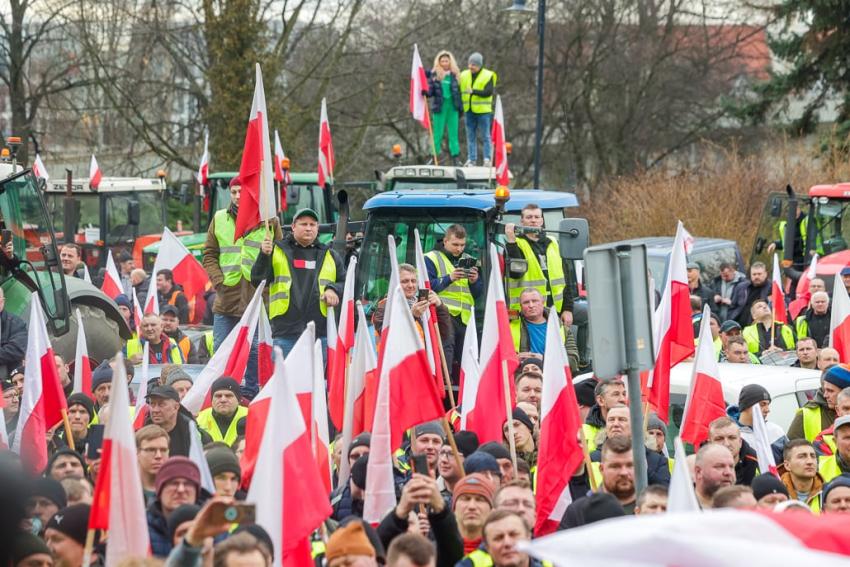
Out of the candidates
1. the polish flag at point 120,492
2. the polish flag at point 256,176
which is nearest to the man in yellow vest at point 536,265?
the polish flag at point 256,176

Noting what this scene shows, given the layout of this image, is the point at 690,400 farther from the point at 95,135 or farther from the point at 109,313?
the point at 95,135

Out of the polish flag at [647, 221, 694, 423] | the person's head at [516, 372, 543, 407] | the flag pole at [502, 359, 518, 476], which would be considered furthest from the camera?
the person's head at [516, 372, 543, 407]

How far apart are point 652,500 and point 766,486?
1.13m

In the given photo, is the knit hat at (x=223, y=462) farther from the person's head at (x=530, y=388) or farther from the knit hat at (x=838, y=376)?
the knit hat at (x=838, y=376)

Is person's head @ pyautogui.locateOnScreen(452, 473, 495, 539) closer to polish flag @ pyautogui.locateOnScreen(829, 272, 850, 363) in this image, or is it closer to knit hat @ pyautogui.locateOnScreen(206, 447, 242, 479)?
knit hat @ pyautogui.locateOnScreen(206, 447, 242, 479)

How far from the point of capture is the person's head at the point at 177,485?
6.84m

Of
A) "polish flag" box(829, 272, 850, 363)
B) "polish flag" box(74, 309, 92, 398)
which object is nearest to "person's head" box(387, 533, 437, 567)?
"polish flag" box(74, 309, 92, 398)

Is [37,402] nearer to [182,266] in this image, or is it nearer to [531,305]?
[531,305]

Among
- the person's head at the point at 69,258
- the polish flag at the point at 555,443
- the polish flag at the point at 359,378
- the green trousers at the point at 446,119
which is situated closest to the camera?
the polish flag at the point at 555,443

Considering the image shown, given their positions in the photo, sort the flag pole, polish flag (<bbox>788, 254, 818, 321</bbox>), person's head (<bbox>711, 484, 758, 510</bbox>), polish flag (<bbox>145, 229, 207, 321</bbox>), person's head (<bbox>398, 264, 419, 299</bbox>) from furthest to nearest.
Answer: polish flag (<bbox>788, 254, 818, 321</bbox>), polish flag (<bbox>145, 229, 207, 321</bbox>), person's head (<bbox>398, 264, 419, 299</bbox>), the flag pole, person's head (<bbox>711, 484, 758, 510</bbox>)

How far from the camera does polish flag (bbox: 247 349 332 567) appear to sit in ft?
21.7

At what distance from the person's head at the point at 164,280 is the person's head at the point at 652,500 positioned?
1022 centimetres

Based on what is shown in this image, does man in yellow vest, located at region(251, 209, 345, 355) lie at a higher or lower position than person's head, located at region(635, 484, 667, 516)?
higher

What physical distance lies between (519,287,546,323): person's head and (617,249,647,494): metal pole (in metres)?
5.28
